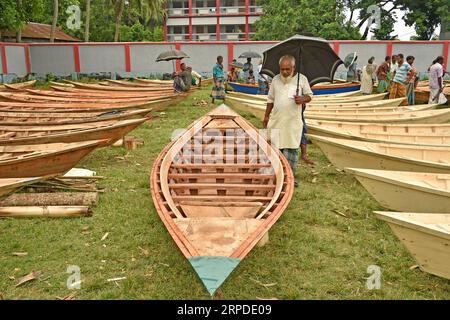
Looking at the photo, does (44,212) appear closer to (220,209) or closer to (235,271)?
(220,209)

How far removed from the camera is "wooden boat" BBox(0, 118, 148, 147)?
6.30m

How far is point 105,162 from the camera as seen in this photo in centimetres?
742

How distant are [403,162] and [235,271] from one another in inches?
122

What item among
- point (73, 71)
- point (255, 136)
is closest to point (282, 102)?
point (255, 136)

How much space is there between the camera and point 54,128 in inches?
284

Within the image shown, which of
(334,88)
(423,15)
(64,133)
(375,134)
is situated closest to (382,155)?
(375,134)

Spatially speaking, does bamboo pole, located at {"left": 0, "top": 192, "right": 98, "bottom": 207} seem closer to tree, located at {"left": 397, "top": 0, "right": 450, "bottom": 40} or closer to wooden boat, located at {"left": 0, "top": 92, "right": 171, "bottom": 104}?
wooden boat, located at {"left": 0, "top": 92, "right": 171, "bottom": 104}

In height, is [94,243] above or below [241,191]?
below

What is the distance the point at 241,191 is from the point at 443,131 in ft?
15.5

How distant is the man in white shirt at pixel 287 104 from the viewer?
17.5 feet

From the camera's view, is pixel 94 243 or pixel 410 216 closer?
pixel 410 216

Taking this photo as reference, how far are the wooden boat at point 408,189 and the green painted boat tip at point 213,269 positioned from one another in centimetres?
225
